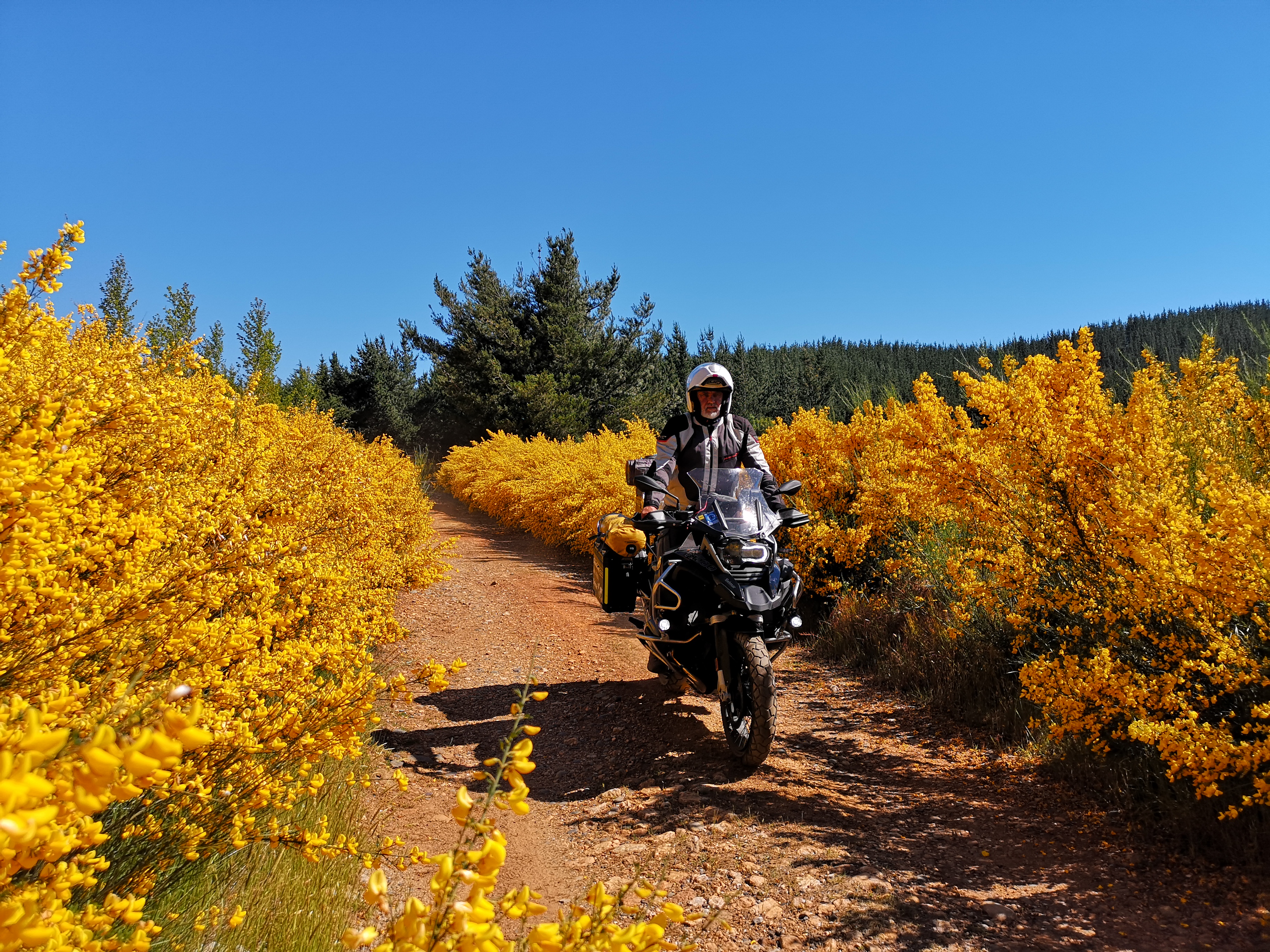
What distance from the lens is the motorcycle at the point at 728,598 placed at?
152 inches

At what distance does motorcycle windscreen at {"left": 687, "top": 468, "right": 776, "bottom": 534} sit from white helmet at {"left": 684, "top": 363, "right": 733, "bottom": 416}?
60 cm

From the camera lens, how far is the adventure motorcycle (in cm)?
386

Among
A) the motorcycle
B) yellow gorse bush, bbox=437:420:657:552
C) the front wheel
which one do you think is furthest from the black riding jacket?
yellow gorse bush, bbox=437:420:657:552

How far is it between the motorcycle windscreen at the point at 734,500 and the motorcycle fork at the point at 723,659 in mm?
585

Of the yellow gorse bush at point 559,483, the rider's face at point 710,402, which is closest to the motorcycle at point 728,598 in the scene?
the rider's face at point 710,402

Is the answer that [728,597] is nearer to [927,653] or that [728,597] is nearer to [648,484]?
[648,484]

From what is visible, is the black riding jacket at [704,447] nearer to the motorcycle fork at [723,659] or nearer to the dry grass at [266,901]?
the motorcycle fork at [723,659]

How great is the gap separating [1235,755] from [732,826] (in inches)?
81.1

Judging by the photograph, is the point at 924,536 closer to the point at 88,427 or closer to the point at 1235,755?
the point at 1235,755

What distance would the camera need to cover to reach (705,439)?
510 cm

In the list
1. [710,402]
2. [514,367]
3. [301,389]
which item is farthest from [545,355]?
[710,402]

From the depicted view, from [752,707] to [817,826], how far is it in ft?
2.23

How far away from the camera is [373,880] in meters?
1.07

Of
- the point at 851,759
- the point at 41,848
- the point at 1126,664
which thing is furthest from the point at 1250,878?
the point at 41,848
